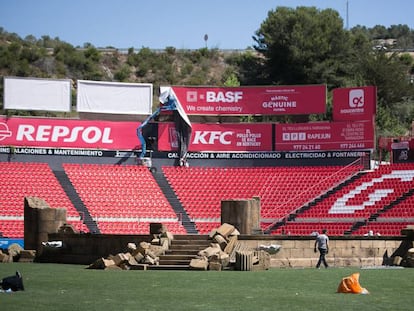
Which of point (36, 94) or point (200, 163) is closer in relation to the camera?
point (36, 94)

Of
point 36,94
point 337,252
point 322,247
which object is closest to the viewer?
point 322,247

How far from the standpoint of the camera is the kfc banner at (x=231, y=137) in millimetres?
57938

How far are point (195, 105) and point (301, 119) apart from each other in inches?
263

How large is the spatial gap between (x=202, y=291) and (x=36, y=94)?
3613cm

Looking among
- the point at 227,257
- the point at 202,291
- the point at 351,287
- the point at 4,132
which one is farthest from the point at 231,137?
the point at 351,287

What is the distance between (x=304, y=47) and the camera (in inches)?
3600

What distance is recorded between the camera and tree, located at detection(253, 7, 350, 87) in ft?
298

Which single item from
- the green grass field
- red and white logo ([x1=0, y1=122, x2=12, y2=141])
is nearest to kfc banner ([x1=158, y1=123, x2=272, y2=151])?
red and white logo ([x1=0, y1=122, x2=12, y2=141])

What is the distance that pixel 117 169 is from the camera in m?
55.1

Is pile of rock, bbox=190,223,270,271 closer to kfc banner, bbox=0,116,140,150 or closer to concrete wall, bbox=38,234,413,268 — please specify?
concrete wall, bbox=38,234,413,268

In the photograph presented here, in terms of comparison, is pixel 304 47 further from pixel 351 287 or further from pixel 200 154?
pixel 351 287

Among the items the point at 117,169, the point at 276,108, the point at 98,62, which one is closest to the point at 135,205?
the point at 117,169

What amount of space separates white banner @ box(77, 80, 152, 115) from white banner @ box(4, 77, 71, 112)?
96cm

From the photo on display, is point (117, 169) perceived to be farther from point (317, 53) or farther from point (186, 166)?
point (317, 53)
